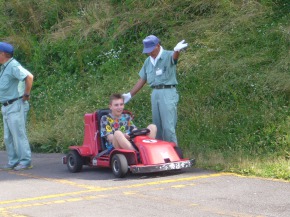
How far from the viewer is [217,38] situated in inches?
576

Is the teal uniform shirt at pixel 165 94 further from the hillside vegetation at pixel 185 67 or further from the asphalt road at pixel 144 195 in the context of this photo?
the asphalt road at pixel 144 195

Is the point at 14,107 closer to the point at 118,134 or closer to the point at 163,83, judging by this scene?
the point at 118,134

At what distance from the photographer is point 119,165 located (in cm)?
986

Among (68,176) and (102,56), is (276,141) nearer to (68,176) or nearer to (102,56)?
(68,176)

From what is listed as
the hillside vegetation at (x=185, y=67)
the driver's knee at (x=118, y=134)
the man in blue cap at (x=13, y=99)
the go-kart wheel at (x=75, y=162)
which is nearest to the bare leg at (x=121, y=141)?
the driver's knee at (x=118, y=134)

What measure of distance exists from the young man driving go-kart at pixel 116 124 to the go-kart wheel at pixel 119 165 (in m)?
0.29

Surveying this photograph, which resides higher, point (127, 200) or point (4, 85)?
point (4, 85)

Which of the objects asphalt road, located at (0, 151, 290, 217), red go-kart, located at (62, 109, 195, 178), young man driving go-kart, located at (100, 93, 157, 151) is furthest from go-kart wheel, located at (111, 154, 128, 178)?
young man driving go-kart, located at (100, 93, 157, 151)

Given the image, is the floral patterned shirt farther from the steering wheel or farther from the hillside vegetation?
the hillside vegetation

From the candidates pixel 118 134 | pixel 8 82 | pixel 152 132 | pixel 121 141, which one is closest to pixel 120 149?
Answer: pixel 121 141

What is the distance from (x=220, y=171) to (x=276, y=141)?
54.2 inches

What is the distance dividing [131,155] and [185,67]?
4545 mm

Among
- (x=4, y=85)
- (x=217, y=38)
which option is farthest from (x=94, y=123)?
(x=217, y=38)

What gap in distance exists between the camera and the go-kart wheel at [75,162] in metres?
10.8
